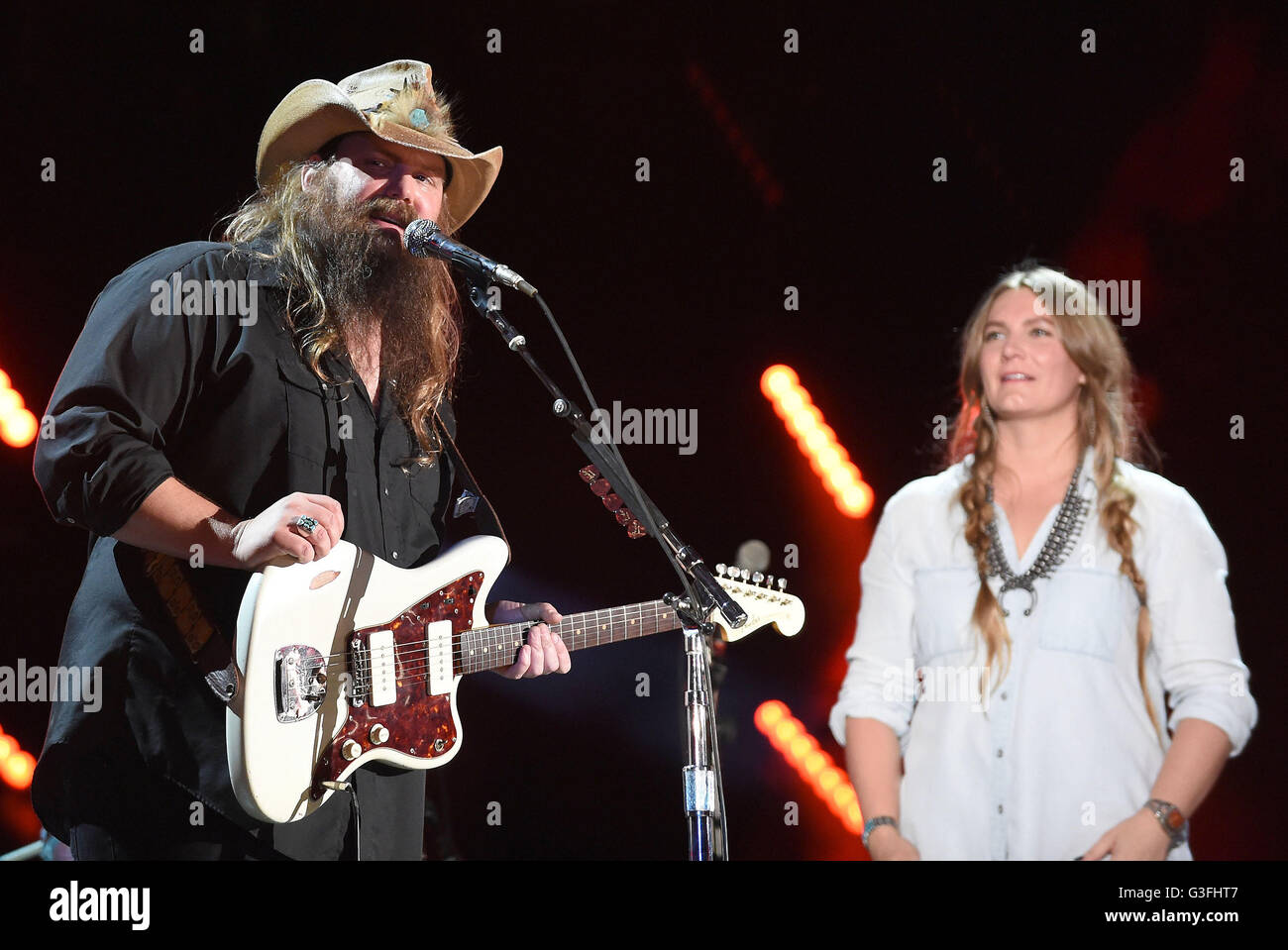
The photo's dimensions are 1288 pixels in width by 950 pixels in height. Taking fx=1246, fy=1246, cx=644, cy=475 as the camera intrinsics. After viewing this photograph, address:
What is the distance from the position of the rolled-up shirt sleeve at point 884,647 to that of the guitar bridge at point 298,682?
1.06 m

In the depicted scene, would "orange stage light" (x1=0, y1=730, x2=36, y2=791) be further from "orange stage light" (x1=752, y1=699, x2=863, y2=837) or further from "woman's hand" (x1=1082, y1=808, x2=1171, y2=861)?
"woman's hand" (x1=1082, y1=808, x2=1171, y2=861)

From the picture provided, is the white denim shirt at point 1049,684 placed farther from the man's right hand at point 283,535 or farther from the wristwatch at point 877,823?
the man's right hand at point 283,535

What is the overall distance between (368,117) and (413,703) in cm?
137

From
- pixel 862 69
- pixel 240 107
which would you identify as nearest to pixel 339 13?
pixel 240 107

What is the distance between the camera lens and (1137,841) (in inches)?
92.3

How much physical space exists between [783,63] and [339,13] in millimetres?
1317

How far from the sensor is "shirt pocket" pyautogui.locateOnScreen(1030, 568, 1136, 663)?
2.50 metres

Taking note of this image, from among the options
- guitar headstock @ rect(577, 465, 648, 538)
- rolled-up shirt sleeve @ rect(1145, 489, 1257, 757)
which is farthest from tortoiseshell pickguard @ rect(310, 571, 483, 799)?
rolled-up shirt sleeve @ rect(1145, 489, 1257, 757)

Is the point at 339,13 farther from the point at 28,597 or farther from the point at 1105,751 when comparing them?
the point at 1105,751

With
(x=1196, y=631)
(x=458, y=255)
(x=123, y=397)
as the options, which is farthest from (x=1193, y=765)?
A: (x=123, y=397)

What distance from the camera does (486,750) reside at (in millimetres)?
4008

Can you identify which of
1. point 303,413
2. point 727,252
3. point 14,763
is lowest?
point 14,763

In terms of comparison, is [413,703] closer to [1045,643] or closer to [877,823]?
[877,823]
